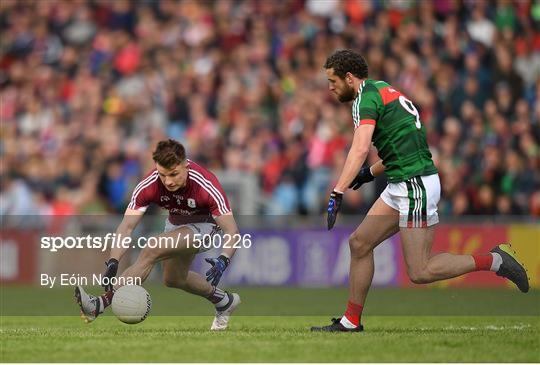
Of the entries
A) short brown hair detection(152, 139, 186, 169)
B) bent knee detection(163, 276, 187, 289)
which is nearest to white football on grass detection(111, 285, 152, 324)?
bent knee detection(163, 276, 187, 289)

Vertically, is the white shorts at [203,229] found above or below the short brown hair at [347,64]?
below

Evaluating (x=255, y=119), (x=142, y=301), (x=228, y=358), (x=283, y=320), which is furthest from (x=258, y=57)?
(x=228, y=358)

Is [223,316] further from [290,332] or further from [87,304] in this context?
[87,304]

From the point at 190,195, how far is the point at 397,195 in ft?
6.08

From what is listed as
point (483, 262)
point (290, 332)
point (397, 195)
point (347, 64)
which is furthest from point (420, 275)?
point (347, 64)

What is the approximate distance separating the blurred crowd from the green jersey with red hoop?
8102mm

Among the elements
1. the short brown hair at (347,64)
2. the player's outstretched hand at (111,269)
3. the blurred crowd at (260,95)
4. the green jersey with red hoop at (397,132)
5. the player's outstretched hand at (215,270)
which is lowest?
the blurred crowd at (260,95)

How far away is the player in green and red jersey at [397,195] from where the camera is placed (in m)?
11.0

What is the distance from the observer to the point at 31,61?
82.9ft

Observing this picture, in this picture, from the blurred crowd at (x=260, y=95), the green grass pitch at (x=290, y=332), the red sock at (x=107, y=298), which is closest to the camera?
the green grass pitch at (x=290, y=332)

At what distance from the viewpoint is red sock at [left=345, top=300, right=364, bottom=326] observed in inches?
448

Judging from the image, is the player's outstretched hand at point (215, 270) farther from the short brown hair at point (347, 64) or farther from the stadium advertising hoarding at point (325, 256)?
the stadium advertising hoarding at point (325, 256)

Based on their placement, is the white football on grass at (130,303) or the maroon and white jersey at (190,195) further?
the maroon and white jersey at (190,195)

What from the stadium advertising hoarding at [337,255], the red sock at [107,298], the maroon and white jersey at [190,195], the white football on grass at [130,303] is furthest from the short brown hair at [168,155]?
the stadium advertising hoarding at [337,255]
